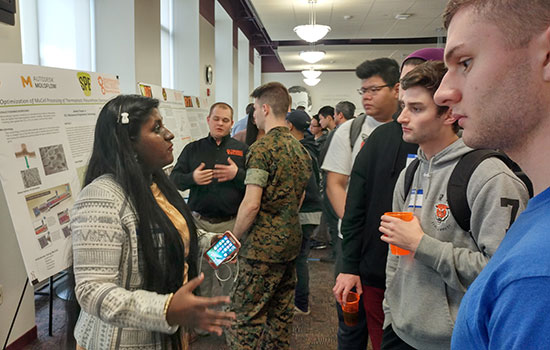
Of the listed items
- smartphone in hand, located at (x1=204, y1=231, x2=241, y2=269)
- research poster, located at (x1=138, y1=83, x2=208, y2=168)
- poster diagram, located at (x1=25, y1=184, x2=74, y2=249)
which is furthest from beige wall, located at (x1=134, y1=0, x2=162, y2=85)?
smartphone in hand, located at (x1=204, y1=231, x2=241, y2=269)

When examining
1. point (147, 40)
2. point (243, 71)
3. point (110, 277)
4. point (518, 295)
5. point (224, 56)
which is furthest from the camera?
point (243, 71)

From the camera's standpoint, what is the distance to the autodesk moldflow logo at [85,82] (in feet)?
8.54

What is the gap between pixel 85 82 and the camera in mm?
2656

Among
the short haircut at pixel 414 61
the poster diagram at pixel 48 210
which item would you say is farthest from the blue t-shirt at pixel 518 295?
the poster diagram at pixel 48 210

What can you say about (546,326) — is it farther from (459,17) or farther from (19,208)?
(19,208)

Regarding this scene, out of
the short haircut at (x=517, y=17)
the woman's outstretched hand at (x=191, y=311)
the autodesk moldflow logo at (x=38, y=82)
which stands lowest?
the woman's outstretched hand at (x=191, y=311)

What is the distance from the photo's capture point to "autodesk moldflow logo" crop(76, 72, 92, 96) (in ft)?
8.54

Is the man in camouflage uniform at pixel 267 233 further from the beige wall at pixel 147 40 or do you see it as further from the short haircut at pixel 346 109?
the short haircut at pixel 346 109

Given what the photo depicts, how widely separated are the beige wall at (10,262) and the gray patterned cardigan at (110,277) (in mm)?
1687

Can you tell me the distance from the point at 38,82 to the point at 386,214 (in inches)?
80.2

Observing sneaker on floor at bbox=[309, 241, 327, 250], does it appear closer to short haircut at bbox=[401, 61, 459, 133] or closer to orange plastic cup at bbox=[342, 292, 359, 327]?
orange plastic cup at bbox=[342, 292, 359, 327]

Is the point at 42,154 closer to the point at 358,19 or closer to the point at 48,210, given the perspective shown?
the point at 48,210

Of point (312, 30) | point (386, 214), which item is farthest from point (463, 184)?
point (312, 30)

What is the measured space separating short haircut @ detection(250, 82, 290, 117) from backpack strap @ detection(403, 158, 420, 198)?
1143 mm
